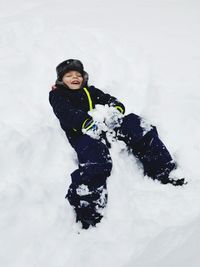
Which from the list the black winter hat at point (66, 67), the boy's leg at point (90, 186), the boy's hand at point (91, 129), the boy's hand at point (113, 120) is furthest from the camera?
the black winter hat at point (66, 67)

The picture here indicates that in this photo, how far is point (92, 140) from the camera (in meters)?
2.95

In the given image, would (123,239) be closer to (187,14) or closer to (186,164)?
(186,164)

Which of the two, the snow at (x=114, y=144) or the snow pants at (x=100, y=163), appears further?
the snow pants at (x=100, y=163)

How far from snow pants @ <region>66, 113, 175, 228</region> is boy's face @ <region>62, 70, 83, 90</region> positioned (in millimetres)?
583

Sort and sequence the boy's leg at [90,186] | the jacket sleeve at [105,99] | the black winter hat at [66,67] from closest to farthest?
the boy's leg at [90,186]
the jacket sleeve at [105,99]
the black winter hat at [66,67]

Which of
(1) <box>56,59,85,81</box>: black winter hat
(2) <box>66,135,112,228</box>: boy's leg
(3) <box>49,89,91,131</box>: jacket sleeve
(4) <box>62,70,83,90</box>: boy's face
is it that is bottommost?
(2) <box>66,135,112,228</box>: boy's leg

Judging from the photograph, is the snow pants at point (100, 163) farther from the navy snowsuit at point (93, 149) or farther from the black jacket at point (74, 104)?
the black jacket at point (74, 104)

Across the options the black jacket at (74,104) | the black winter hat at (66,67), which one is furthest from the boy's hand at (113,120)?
the black winter hat at (66,67)

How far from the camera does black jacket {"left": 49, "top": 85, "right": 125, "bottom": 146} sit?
122 inches

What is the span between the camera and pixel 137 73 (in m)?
4.32

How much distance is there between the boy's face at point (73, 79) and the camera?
3.46 meters

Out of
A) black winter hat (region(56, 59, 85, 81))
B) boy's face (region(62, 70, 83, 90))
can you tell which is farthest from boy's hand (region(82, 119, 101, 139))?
black winter hat (region(56, 59, 85, 81))

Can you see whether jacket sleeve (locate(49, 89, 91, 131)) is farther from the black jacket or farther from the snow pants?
the snow pants

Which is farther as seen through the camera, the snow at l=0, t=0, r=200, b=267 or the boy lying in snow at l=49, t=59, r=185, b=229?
the boy lying in snow at l=49, t=59, r=185, b=229
